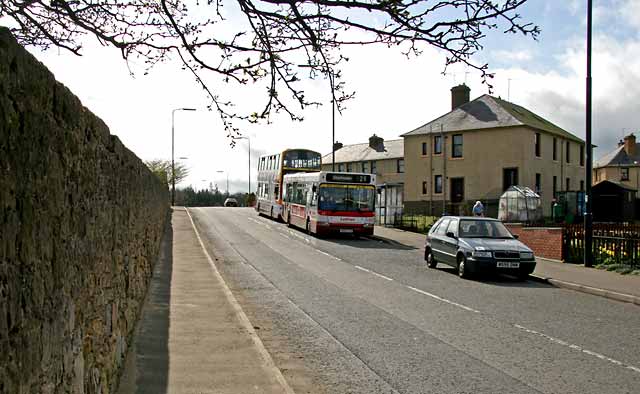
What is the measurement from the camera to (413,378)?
6.75 meters

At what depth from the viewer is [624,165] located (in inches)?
2847

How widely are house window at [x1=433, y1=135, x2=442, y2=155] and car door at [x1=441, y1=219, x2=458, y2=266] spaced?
3112 cm

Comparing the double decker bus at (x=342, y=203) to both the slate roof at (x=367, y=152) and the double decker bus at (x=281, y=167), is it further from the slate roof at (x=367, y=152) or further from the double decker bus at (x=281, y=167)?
the slate roof at (x=367, y=152)

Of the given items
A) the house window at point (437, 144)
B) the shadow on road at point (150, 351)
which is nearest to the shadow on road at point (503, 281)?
the shadow on road at point (150, 351)

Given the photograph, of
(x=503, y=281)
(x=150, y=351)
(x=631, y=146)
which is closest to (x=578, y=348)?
(x=150, y=351)

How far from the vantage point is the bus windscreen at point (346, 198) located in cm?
2778

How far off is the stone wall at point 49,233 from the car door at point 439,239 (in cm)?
1393

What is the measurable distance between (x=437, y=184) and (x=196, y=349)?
4198 centimetres

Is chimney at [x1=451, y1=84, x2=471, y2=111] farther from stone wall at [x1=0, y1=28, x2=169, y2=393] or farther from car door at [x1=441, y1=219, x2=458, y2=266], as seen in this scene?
stone wall at [x1=0, y1=28, x2=169, y2=393]

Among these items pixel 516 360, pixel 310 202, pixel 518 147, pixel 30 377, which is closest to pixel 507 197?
pixel 518 147

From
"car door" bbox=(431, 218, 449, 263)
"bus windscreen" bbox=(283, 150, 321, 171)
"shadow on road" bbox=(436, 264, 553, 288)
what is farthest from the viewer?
"bus windscreen" bbox=(283, 150, 321, 171)

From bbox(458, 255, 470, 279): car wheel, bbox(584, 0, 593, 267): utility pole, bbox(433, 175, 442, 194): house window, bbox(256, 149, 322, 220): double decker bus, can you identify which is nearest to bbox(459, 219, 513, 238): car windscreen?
bbox(458, 255, 470, 279): car wheel

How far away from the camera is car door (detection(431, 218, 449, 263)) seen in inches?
687

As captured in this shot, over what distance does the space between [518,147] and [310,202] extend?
20488 millimetres
